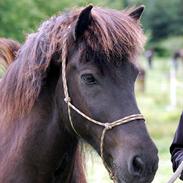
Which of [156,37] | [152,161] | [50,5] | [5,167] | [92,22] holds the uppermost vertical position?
[156,37]

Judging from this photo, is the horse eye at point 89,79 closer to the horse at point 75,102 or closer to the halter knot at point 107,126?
the horse at point 75,102

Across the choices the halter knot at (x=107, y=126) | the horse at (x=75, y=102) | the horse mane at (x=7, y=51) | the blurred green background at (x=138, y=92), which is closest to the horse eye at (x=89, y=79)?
the horse at (x=75, y=102)

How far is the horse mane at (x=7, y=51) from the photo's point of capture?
12.9 feet

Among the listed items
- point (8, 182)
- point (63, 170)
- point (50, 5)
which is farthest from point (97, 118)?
point (50, 5)

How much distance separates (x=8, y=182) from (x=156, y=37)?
70417 mm

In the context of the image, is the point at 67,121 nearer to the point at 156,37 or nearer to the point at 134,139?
the point at 134,139

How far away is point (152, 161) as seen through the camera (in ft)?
9.69

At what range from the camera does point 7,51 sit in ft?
13.0

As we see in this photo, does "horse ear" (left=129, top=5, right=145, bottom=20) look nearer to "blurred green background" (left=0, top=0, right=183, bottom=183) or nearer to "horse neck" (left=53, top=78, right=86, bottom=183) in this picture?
"blurred green background" (left=0, top=0, right=183, bottom=183)

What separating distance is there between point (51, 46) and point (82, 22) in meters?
0.26

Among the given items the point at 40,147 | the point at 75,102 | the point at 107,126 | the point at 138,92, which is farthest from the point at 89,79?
the point at 138,92

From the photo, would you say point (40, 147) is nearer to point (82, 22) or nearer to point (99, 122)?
point (99, 122)

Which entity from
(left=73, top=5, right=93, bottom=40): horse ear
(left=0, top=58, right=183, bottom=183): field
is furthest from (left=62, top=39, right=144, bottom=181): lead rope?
(left=0, top=58, right=183, bottom=183): field

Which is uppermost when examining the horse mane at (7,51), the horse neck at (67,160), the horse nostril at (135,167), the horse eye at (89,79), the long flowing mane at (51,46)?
the horse mane at (7,51)
